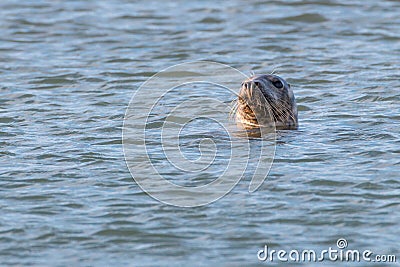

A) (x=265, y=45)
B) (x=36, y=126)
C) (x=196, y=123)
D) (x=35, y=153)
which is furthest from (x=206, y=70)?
(x=35, y=153)

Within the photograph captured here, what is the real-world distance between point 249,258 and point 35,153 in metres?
3.40

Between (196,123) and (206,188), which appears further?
(196,123)

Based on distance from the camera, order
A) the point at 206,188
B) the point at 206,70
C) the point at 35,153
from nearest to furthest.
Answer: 1. the point at 206,188
2. the point at 35,153
3. the point at 206,70

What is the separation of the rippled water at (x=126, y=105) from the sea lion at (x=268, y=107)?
1.11 feet

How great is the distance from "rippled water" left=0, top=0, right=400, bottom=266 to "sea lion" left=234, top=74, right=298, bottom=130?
34 centimetres

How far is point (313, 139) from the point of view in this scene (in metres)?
10.2

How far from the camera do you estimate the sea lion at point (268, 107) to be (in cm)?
1084

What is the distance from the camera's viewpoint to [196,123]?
11250 millimetres

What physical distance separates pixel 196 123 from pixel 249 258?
4.42m

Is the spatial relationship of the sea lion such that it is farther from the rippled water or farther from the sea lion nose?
the rippled water

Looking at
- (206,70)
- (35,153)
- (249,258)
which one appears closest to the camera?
(249,258)

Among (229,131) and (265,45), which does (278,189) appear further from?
(265,45)

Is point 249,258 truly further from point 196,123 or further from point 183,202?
point 196,123

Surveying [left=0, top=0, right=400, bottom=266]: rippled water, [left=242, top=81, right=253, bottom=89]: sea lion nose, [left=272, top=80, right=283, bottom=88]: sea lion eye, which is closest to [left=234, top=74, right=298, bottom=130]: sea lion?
[left=272, top=80, right=283, bottom=88]: sea lion eye
